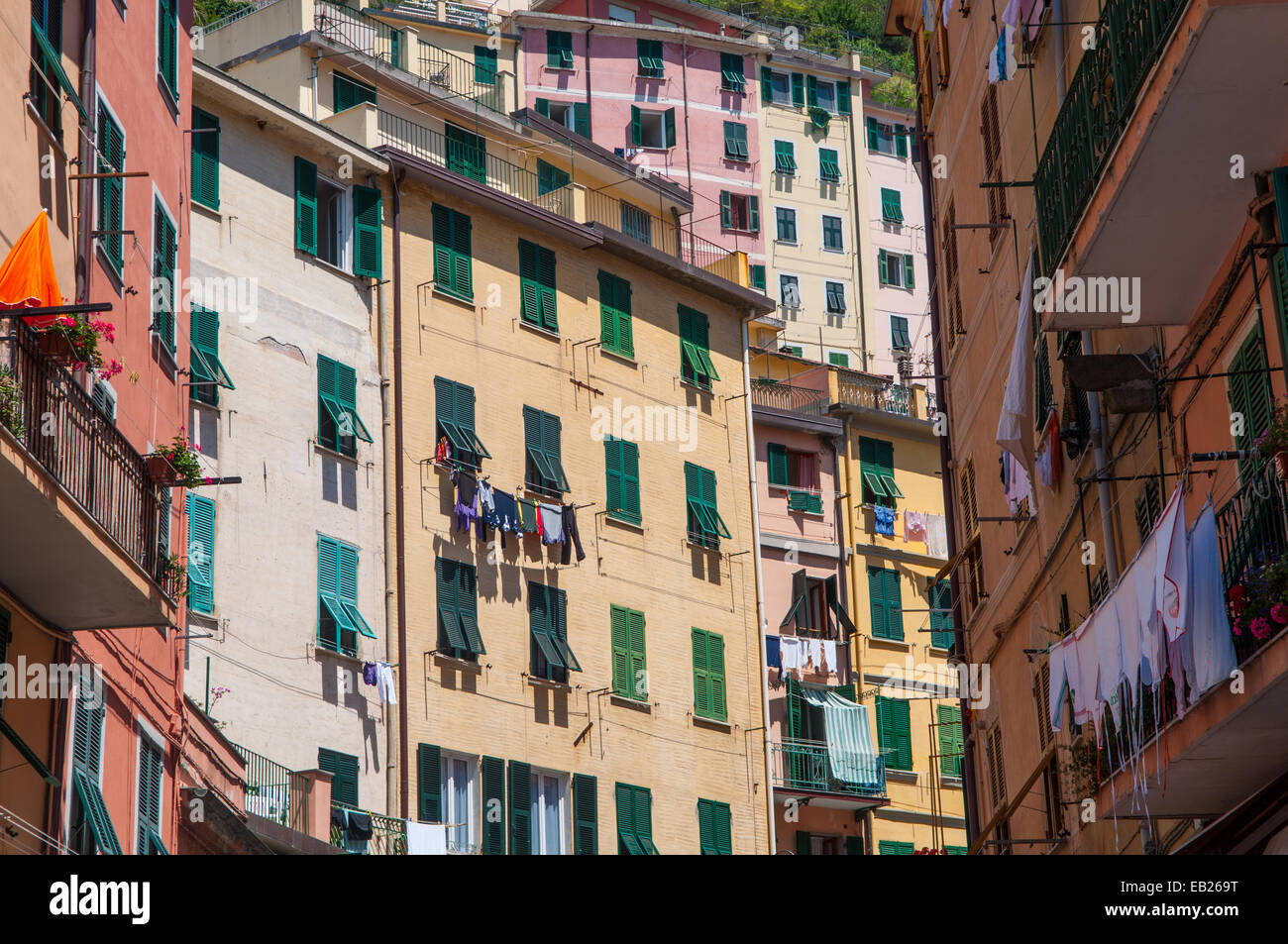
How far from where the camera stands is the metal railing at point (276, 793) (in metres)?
30.4

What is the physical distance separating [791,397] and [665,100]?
2045 cm

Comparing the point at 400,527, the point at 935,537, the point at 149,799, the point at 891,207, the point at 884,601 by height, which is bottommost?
the point at 149,799

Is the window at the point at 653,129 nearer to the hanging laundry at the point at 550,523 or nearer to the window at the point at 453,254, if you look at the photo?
the window at the point at 453,254

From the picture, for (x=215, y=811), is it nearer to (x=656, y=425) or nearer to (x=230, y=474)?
(x=230, y=474)

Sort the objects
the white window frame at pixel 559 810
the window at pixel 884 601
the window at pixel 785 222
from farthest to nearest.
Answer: the window at pixel 785 222 < the window at pixel 884 601 < the white window frame at pixel 559 810

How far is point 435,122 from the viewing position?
43469mm

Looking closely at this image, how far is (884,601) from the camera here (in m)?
50.2

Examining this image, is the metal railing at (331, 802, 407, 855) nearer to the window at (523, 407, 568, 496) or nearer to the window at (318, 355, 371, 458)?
the window at (318, 355, 371, 458)

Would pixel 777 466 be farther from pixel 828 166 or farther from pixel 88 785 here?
pixel 88 785

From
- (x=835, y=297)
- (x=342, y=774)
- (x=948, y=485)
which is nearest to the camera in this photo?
(x=948, y=485)

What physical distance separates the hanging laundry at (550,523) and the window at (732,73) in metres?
33.5

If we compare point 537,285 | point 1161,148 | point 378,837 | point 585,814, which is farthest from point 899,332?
point 1161,148

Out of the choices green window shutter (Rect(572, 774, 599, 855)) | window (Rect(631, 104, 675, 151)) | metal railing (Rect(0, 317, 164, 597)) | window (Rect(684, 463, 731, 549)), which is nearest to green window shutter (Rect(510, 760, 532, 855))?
green window shutter (Rect(572, 774, 599, 855))

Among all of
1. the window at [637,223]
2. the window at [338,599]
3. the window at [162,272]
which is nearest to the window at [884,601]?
the window at [637,223]
